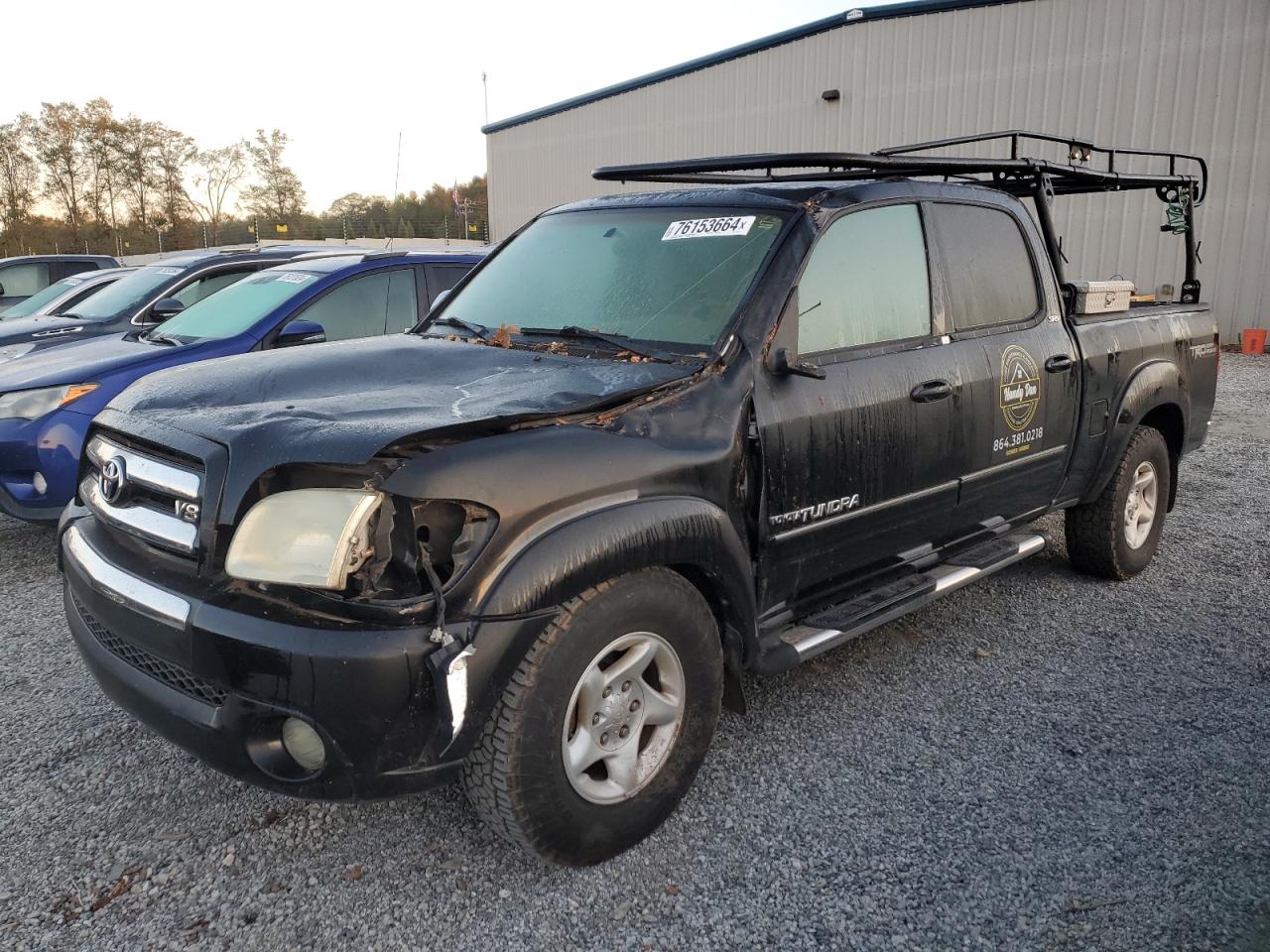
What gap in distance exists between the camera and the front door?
→ 295 centimetres

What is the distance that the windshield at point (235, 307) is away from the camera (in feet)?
18.9

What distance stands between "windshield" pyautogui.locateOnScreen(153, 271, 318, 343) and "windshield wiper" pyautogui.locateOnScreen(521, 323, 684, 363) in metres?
3.11

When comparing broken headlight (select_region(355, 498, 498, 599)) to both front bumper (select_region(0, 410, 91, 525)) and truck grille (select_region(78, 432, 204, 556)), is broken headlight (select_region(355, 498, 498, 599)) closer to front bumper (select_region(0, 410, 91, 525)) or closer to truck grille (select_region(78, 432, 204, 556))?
truck grille (select_region(78, 432, 204, 556))

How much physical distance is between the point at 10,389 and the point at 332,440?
3.71 metres

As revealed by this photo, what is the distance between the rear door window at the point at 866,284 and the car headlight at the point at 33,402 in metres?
3.95

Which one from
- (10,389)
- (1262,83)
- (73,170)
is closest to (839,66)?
(1262,83)

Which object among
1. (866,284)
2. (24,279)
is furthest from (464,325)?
(24,279)

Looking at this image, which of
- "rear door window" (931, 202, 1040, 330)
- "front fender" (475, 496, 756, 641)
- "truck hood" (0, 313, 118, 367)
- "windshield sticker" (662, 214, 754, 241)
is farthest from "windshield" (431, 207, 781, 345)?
"truck hood" (0, 313, 118, 367)

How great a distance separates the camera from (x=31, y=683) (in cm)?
368

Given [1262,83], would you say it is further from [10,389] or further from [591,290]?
[10,389]

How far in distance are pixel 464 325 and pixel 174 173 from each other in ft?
167

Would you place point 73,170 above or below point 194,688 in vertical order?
above

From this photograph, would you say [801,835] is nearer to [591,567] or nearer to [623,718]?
[623,718]

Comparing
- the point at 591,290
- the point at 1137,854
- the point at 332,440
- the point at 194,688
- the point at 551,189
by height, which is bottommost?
the point at 1137,854
